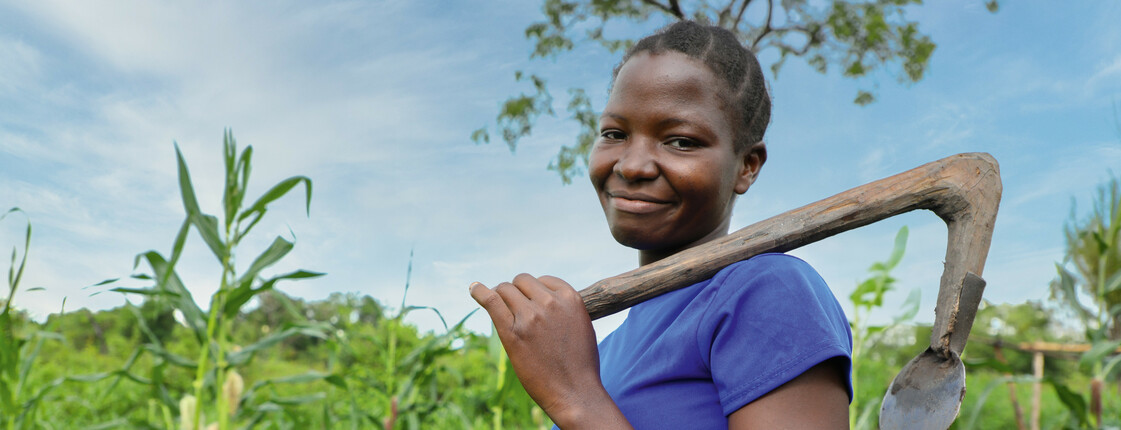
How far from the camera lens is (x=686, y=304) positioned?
1.15 metres

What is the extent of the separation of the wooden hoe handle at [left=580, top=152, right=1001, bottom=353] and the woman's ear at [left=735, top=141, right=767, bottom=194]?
155 millimetres

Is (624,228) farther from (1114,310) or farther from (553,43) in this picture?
(553,43)

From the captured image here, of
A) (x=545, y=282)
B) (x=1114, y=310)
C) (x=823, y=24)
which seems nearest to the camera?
(x=545, y=282)

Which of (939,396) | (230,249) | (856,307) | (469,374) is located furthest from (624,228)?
(469,374)

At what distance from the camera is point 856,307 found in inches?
122

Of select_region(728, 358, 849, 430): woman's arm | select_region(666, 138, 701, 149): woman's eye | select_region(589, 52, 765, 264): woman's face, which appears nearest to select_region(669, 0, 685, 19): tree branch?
select_region(589, 52, 765, 264): woman's face

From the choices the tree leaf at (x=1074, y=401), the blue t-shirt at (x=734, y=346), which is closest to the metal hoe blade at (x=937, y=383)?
the blue t-shirt at (x=734, y=346)

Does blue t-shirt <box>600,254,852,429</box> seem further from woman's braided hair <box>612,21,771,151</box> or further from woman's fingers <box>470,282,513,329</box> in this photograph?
woman's braided hair <box>612,21,771,151</box>

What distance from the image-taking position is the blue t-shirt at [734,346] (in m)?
0.91

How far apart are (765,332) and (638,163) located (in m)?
0.38

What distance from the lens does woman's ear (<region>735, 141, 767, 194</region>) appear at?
133cm

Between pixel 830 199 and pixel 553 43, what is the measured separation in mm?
7000

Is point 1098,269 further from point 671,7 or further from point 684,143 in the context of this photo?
point 671,7

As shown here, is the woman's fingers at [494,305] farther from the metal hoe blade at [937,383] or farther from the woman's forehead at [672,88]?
the metal hoe blade at [937,383]
